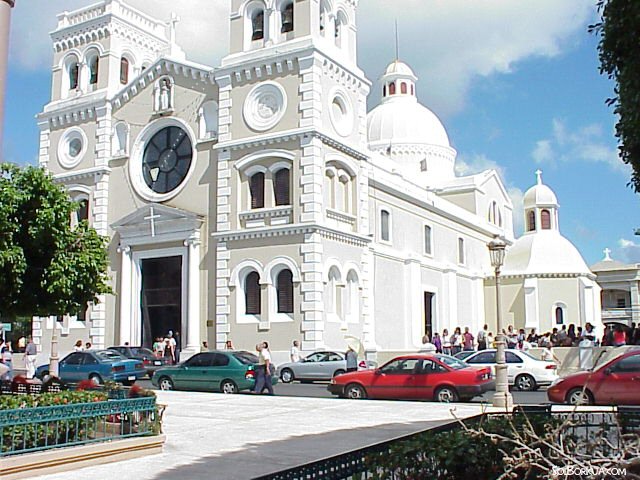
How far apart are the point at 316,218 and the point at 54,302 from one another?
14.8 metres

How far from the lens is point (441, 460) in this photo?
19.7ft

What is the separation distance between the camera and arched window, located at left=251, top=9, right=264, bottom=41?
31750 millimetres

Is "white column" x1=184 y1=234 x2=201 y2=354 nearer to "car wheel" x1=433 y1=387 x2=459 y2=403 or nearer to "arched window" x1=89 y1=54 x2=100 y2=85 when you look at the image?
"arched window" x1=89 y1=54 x2=100 y2=85

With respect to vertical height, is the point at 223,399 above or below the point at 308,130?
below

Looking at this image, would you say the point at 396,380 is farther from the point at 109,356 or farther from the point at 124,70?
the point at 124,70

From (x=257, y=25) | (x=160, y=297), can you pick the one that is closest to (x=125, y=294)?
(x=160, y=297)

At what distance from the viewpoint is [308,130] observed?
1145 inches

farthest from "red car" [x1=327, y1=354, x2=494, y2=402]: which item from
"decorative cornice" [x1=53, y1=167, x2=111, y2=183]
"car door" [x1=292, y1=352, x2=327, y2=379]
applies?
"decorative cornice" [x1=53, y1=167, x2=111, y2=183]

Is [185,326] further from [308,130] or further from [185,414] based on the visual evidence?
[185,414]

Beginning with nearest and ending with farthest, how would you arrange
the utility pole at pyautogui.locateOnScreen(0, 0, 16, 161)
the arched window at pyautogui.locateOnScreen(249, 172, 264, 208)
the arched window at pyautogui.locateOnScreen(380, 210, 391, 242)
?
1. the utility pole at pyautogui.locateOnScreen(0, 0, 16, 161)
2. the arched window at pyautogui.locateOnScreen(249, 172, 264, 208)
3. the arched window at pyautogui.locateOnScreen(380, 210, 391, 242)

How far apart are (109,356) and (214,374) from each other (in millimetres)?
5181

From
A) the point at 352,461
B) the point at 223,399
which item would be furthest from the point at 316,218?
the point at 352,461

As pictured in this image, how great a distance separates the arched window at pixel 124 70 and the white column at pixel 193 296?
1029cm

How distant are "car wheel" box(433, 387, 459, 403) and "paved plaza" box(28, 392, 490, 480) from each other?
32.2 inches
